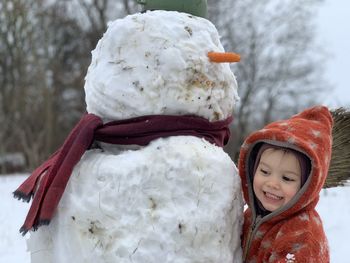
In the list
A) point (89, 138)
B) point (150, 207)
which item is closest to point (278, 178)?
point (150, 207)

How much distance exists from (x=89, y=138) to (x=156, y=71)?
400 millimetres

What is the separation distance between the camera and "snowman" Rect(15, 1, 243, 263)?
2256 millimetres

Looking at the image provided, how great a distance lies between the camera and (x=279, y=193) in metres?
2.42

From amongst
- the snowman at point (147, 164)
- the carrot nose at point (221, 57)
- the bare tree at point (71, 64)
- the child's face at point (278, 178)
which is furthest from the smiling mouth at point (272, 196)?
the bare tree at point (71, 64)

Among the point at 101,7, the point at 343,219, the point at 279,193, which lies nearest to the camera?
the point at 279,193

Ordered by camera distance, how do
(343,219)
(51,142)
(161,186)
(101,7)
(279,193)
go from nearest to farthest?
(161,186) → (279,193) → (343,219) → (101,7) → (51,142)

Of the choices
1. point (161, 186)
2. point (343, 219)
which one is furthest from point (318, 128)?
point (343, 219)

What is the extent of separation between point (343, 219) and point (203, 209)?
6.06 meters

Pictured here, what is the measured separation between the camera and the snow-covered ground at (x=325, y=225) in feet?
20.6

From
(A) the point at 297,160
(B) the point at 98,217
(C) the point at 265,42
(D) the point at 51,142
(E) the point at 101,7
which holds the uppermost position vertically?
(A) the point at 297,160

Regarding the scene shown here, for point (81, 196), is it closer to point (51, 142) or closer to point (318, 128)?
point (318, 128)

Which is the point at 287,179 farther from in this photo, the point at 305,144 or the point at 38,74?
the point at 38,74

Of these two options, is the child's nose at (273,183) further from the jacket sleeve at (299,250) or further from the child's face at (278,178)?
the jacket sleeve at (299,250)

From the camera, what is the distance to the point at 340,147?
128 inches
